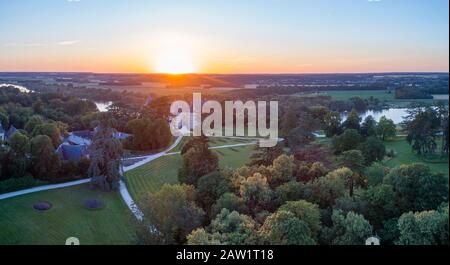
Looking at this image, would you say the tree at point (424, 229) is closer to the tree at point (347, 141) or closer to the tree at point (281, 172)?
the tree at point (281, 172)

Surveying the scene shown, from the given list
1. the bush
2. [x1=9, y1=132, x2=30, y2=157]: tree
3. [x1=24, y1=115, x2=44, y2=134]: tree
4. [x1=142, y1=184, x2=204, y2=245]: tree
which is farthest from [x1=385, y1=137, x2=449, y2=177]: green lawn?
[x1=24, y1=115, x2=44, y2=134]: tree

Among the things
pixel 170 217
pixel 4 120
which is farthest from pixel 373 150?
pixel 4 120

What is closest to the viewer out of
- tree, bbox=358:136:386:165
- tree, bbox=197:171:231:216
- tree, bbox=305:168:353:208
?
tree, bbox=305:168:353:208

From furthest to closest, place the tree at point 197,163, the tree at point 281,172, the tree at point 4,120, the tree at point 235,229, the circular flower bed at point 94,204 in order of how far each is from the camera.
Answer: the tree at point 4,120 → the tree at point 197,163 → the circular flower bed at point 94,204 → the tree at point 281,172 → the tree at point 235,229

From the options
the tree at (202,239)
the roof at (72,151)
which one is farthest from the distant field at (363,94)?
the roof at (72,151)

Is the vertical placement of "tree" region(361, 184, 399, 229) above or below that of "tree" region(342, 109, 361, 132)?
below

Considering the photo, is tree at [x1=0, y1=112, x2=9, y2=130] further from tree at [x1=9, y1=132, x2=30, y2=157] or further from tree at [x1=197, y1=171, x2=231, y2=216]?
tree at [x1=197, y1=171, x2=231, y2=216]

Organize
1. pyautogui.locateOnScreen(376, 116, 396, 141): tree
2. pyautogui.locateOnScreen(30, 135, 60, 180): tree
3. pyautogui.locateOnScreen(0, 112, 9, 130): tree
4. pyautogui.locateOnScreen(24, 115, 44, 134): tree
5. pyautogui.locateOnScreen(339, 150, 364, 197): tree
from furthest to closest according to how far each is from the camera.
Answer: pyautogui.locateOnScreen(0, 112, 9, 130): tree < pyautogui.locateOnScreen(24, 115, 44, 134): tree < pyautogui.locateOnScreen(376, 116, 396, 141): tree < pyautogui.locateOnScreen(30, 135, 60, 180): tree < pyautogui.locateOnScreen(339, 150, 364, 197): tree

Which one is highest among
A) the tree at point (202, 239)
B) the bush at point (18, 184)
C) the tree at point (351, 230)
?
the tree at point (202, 239)
